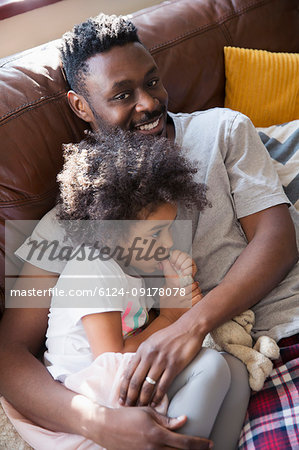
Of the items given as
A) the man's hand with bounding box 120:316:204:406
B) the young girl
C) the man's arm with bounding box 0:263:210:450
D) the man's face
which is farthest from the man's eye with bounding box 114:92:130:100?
the man's hand with bounding box 120:316:204:406

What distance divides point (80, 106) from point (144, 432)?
89 centimetres

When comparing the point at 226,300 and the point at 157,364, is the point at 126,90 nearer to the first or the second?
the point at 226,300

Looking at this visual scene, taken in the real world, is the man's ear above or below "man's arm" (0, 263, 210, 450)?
above

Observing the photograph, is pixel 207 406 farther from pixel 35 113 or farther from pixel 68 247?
pixel 35 113

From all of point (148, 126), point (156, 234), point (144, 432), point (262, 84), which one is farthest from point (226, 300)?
point (262, 84)

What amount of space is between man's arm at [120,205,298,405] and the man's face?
40 centimetres

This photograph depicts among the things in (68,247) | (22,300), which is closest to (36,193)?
(68,247)

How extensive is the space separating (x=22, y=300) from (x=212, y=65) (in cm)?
106

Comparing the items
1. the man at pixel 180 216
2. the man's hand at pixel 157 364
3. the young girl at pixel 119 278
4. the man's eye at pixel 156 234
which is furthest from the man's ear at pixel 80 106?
the man's hand at pixel 157 364

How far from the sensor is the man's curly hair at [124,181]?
120 cm

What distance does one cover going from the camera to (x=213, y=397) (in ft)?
3.51

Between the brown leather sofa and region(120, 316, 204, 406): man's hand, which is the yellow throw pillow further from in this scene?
region(120, 316, 204, 406): man's hand

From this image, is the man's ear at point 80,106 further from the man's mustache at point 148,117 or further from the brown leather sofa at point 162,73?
the man's mustache at point 148,117

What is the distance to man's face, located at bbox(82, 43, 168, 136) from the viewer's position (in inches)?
54.1
